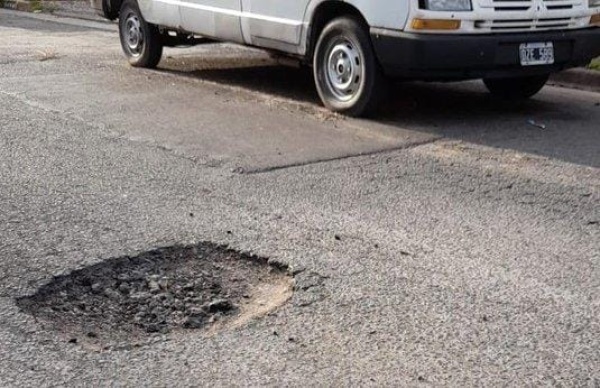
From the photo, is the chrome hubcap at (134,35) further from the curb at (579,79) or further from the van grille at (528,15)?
the van grille at (528,15)

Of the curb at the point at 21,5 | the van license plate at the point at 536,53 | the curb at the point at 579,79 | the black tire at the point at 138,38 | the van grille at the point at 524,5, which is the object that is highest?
the van grille at the point at 524,5

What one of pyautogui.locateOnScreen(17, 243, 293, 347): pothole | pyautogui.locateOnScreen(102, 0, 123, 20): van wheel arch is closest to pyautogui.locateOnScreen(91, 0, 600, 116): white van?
pyautogui.locateOnScreen(102, 0, 123, 20): van wheel arch

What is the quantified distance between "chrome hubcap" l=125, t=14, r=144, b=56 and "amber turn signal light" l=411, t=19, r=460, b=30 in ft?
13.9

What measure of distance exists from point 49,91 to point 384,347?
6262 millimetres

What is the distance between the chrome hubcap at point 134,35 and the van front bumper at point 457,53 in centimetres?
391

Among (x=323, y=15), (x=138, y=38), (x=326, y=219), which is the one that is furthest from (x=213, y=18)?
(x=326, y=219)

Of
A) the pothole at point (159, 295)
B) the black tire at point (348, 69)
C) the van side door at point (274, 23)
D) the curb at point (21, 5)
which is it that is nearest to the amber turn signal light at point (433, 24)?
the black tire at point (348, 69)

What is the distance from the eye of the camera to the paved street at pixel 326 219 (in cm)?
396

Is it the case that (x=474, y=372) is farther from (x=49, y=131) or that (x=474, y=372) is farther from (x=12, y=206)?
(x=49, y=131)

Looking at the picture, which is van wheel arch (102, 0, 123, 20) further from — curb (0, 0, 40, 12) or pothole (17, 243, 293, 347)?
curb (0, 0, 40, 12)

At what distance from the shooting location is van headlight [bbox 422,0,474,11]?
761cm

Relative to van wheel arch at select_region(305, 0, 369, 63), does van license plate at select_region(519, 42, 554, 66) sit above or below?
below

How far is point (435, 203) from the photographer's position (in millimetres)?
5973

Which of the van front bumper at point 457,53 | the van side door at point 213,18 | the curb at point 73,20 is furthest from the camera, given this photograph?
the curb at point 73,20
